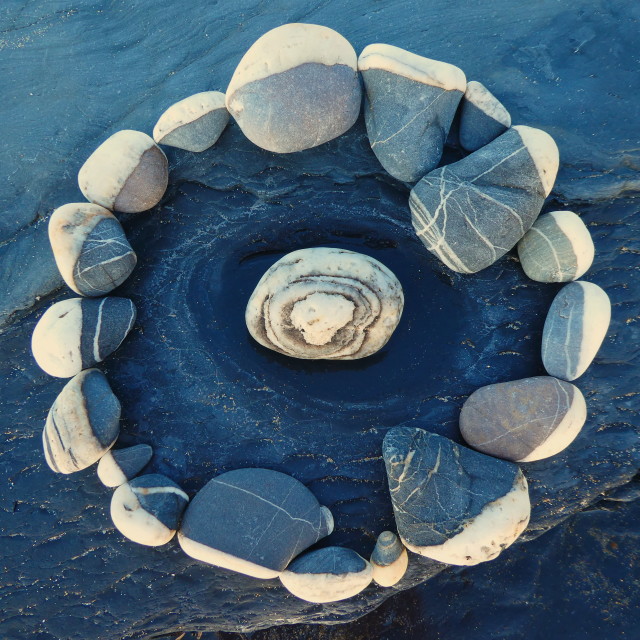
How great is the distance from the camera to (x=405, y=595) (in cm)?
307

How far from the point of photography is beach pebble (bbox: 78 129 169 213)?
2.74 m

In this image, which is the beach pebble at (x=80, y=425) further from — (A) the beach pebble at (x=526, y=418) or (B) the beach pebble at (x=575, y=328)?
(B) the beach pebble at (x=575, y=328)

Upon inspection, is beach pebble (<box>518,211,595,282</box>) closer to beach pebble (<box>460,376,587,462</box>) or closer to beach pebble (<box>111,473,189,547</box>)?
beach pebble (<box>460,376,587,462</box>)

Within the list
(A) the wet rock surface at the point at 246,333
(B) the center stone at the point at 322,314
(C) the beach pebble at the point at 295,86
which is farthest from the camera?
(A) the wet rock surface at the point at 246,333

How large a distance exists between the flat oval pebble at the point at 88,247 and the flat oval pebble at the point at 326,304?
757 millimetres

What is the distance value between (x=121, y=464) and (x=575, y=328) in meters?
2.51

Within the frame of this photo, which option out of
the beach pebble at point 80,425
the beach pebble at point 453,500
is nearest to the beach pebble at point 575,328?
the beach pebble at point 453,500

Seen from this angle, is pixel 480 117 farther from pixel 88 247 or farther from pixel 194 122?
pixel 88 247

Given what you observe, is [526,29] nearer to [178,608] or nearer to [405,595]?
[405,595]

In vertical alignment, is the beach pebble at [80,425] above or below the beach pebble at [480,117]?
below

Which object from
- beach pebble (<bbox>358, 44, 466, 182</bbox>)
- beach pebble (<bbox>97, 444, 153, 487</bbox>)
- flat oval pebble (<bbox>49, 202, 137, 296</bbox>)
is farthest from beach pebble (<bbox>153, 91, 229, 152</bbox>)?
beach pebble (<bbox>97, 444, 153, 487</bbox>)

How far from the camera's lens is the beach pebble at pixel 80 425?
269cm

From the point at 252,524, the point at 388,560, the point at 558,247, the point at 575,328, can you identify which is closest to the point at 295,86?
the point at 558,247

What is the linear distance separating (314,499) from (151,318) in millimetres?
1374
